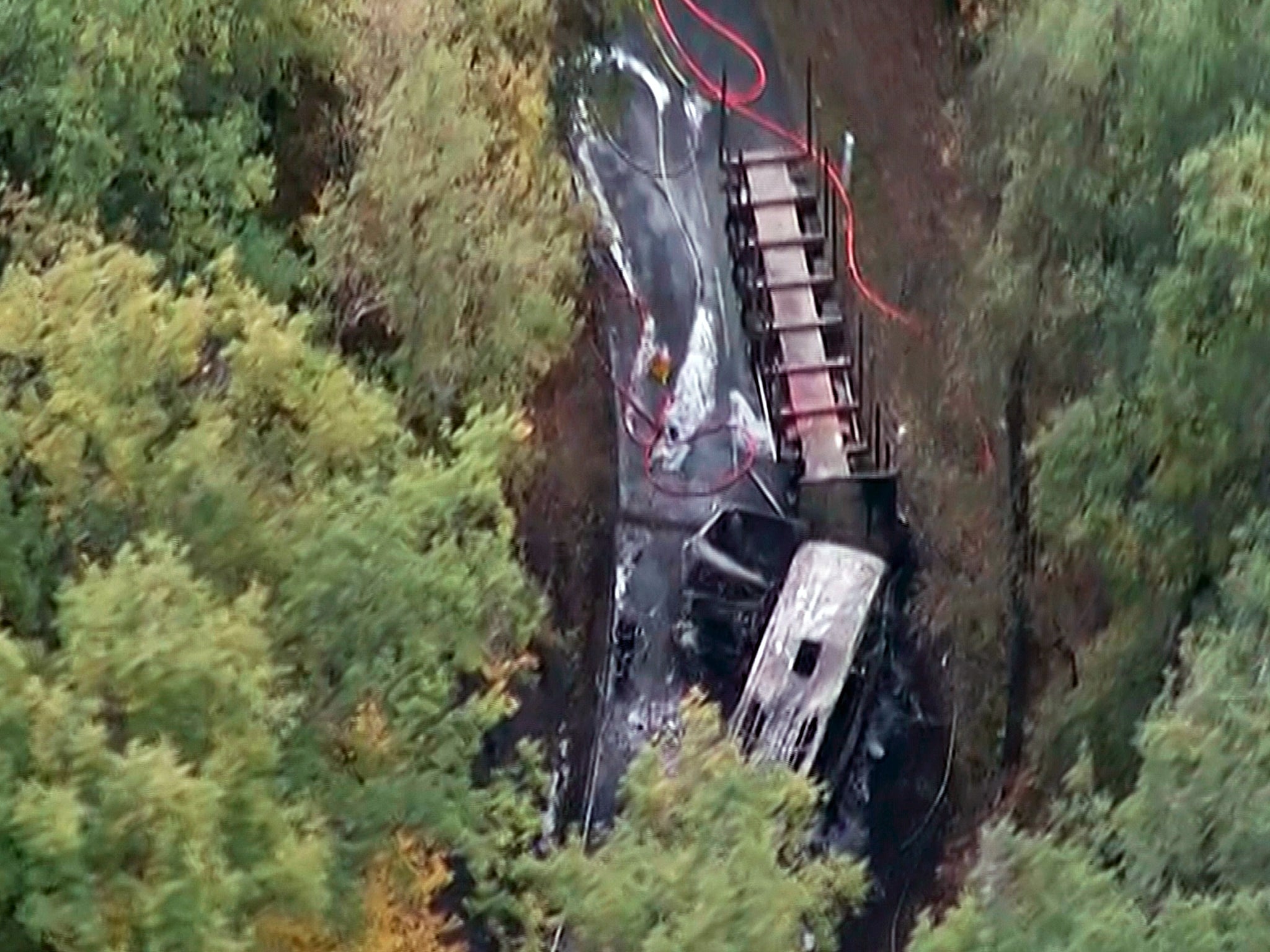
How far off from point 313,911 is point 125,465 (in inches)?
105

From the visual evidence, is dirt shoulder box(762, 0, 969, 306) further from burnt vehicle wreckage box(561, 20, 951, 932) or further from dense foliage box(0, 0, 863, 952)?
dense foliage box(0, 0, 863, 952)

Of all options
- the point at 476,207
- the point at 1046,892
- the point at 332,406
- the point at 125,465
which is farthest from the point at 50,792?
the point at 476,207

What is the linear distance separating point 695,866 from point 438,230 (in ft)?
16.3

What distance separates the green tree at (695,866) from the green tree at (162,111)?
14.6 feet

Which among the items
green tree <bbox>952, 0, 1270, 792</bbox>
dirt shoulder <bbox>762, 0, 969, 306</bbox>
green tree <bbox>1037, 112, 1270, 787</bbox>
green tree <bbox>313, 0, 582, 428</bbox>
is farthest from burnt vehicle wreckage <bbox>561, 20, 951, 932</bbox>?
green tree <bbox>313, 0, 582, 428</bbox>

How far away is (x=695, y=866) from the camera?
9.95 metres

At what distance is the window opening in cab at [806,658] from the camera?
1616 cm

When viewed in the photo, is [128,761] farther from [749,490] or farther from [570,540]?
[749,490]

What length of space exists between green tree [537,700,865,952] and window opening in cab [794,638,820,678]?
15.9 ft

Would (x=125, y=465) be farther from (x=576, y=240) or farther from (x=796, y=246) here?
(x=796, y=246)

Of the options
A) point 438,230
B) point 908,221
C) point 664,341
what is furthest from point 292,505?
point 908,221

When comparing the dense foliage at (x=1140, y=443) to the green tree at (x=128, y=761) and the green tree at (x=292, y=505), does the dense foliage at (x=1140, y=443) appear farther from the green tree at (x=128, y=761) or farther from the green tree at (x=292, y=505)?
the green tree at (x=128, y=761)

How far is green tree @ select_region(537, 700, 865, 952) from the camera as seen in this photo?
384 inches

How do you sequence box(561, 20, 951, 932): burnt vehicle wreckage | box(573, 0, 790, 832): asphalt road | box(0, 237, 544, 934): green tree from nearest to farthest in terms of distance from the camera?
1. box(0, 237, 544, 934): green tree
2. box(561, 20, 951, 932): burnt vehicle wreckage
3. box(573, 0, 790, 832): asphalt road
